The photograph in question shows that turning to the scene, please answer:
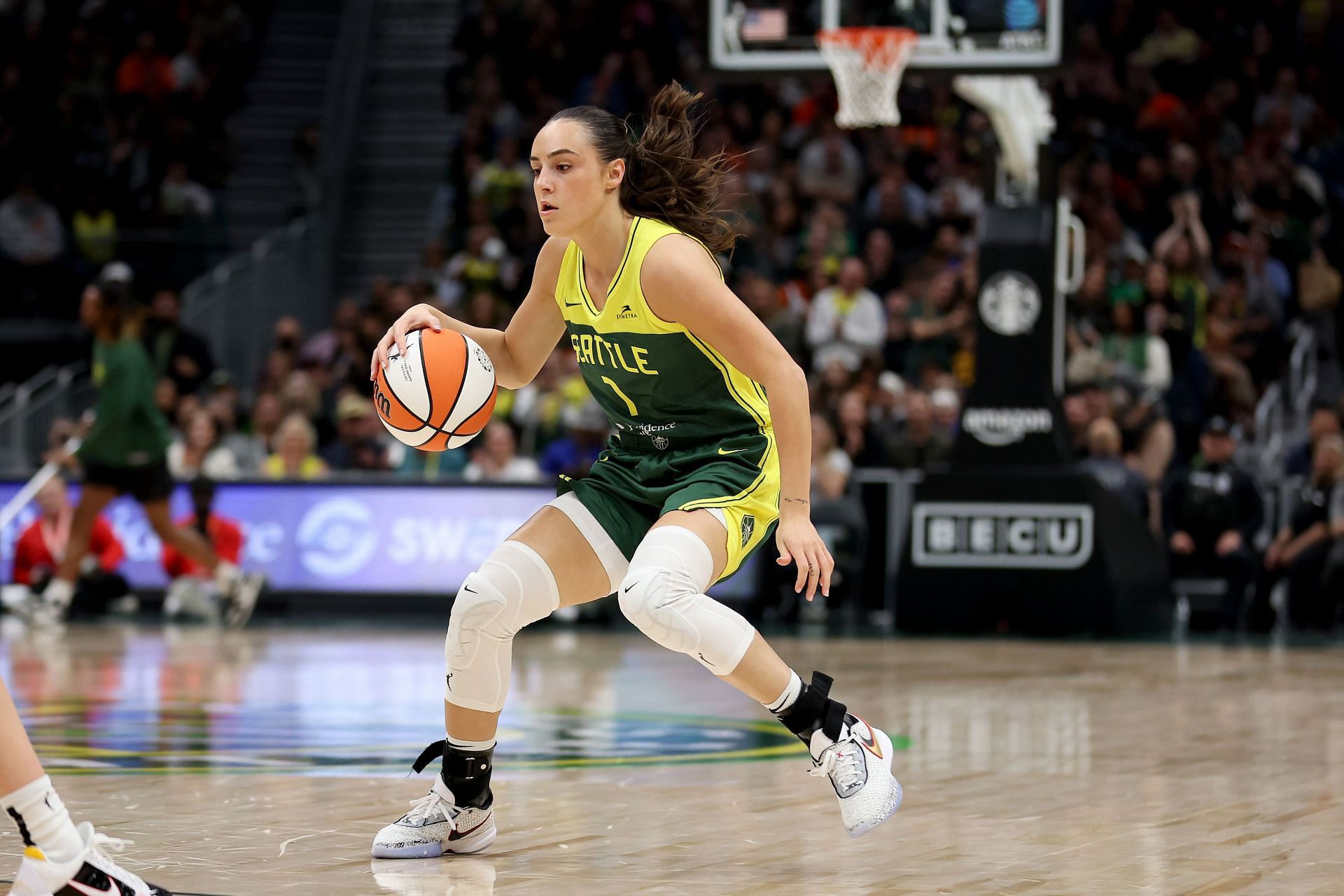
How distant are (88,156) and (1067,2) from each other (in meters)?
12.3

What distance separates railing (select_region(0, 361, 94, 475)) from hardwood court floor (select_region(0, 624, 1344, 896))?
624 cm

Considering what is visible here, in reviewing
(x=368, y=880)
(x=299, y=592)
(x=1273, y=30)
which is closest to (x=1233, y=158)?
(x=1273, y=30)

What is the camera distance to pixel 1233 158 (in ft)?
55.6

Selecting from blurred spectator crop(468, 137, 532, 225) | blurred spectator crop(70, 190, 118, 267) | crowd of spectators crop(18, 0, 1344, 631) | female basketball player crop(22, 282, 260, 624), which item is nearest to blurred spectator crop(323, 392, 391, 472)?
crowd of spectators crop(18, 0, 1344, 631)

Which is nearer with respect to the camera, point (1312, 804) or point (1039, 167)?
point (1312, 804)

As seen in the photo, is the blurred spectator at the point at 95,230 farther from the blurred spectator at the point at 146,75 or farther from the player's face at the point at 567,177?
the player's face at the point at 567,177

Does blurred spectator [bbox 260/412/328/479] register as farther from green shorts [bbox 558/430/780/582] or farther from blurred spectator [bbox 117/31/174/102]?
green shorts [bbox 558/430/780/582]

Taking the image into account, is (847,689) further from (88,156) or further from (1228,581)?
(88,156)

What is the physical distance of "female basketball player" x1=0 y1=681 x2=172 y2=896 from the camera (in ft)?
11.6

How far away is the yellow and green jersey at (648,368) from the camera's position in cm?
471

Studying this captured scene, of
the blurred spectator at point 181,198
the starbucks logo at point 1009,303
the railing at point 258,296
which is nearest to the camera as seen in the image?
the starbucks logo at point 1009,303

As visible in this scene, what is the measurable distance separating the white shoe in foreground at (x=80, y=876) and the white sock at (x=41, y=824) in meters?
0.01

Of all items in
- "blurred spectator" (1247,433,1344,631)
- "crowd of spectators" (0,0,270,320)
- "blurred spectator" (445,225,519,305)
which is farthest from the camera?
"crowd of spectators" (0,0,270,320)

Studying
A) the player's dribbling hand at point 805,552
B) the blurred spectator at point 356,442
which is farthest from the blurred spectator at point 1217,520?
the player's dribbling hand at point 805,552
